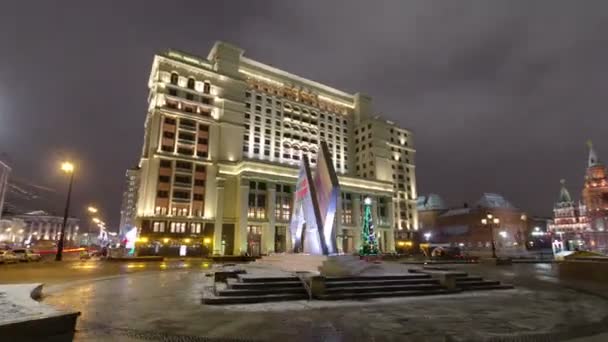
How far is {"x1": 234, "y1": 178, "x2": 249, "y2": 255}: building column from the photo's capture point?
5738cm

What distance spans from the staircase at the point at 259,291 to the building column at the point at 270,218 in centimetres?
4850

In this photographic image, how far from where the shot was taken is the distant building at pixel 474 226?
94.6 meters

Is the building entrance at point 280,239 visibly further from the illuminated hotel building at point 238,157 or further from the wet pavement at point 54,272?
the wet pavement at point 54,272

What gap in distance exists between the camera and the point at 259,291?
1093cm

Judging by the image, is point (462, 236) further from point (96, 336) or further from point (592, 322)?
point (96, 336)

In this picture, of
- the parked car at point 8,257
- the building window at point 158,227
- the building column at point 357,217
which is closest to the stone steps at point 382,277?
the parked car at point 8,257

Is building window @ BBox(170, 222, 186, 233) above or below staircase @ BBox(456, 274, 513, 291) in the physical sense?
above

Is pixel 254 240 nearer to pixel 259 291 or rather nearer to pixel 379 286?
pixel 379 286

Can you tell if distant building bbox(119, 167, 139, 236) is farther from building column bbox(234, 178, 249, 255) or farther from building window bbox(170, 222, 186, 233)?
building column bbox(234, 178, 249, 255)

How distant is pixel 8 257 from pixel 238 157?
133 ft

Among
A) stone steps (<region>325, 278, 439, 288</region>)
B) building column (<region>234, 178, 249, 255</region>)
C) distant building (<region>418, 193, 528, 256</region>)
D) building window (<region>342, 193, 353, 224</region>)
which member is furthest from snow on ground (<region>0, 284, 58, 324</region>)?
distant building (<region>418, 193, 528, 256</region>)

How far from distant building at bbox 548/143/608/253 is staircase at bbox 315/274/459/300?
285ft

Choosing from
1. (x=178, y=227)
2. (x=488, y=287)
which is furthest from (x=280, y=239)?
(x=488, y=287)

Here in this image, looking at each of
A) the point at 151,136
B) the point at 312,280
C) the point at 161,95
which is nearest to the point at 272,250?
the point at 151,136
